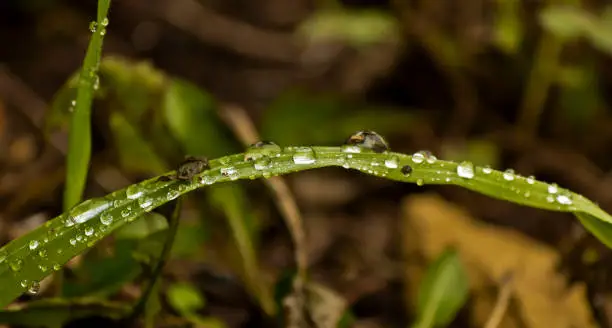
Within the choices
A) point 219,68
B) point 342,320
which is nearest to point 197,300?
point 342,320

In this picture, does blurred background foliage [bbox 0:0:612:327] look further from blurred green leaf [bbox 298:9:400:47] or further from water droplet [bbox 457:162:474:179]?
water droplet [bbox 457:162:474:179]

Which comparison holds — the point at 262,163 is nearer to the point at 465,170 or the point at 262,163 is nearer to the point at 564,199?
the point at 465,170

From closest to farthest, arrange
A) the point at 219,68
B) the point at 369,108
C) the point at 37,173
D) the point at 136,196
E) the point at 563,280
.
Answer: the point at 136,196
the point at 563,280
the point at 37,173
the point at 369,108
the point at 219,68

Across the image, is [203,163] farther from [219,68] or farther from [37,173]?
[219,68]

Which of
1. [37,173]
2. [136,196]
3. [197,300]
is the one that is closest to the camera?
[136,196]

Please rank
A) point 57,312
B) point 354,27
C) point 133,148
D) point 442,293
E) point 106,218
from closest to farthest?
1. point 106,218
2. point 57,312
3. point 442,293
4. point 133,148
5. point 354,27

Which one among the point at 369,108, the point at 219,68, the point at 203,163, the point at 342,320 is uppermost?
the point at 219,68

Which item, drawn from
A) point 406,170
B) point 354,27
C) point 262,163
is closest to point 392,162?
point 406,170

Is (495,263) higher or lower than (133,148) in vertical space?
lower

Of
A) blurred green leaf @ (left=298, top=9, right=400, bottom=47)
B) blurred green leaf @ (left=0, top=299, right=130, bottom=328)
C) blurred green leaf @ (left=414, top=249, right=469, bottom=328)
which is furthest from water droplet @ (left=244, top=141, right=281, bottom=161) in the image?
blurred green leaf @ (left=298, top=9, right=400, bottom=47)
